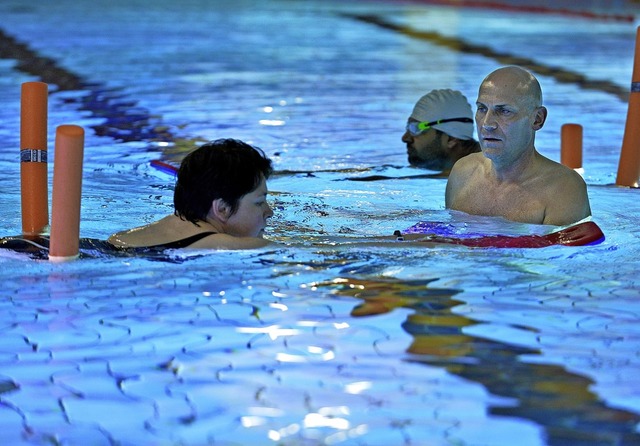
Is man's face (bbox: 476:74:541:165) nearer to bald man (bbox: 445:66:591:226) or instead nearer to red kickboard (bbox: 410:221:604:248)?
bald man (bbox: 445:66:591:226)

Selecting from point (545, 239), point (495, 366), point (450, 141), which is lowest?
point (495, 366)

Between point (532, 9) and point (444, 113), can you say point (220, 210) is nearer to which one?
point (444, 113)

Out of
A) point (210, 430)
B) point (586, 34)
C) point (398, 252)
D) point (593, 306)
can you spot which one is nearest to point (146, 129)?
point (398, 252)

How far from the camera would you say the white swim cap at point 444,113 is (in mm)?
6336

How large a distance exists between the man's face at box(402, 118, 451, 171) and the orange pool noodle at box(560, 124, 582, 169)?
2.37ft

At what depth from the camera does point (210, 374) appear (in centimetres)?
329

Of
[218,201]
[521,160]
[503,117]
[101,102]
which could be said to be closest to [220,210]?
[218,201]

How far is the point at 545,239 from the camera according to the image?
4.55 metres

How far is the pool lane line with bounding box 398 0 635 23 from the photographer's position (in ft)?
61.6

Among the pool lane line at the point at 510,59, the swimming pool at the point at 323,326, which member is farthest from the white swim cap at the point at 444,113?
the pool lane line at the point at 510,59

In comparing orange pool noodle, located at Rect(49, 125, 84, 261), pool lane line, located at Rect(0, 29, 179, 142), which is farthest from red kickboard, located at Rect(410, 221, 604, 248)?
pool lane line, located at Rect(0, 29, 179, 142)

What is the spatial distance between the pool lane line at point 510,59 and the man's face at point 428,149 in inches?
162

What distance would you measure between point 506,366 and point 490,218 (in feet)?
5.55

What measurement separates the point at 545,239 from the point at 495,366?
1308mm
